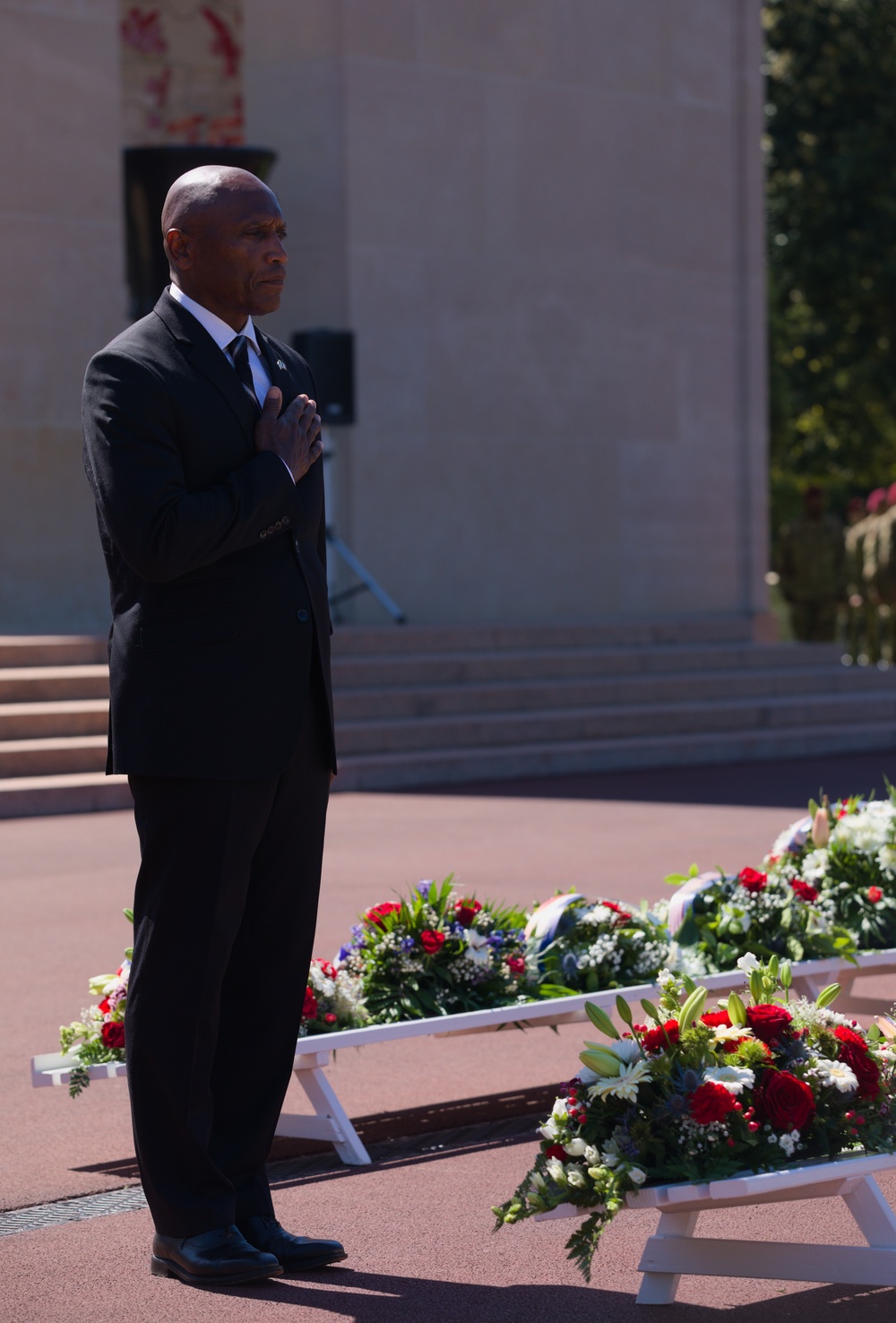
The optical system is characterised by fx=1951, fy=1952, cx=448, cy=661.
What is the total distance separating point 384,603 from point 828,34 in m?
18.5

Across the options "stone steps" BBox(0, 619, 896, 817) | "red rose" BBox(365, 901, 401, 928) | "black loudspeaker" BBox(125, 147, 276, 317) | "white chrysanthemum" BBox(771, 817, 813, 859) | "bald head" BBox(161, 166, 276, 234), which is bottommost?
"stone steps" BBox(0, 619, 896, 817)

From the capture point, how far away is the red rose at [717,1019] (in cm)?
368

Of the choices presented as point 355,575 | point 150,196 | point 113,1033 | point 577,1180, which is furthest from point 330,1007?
point 355,575

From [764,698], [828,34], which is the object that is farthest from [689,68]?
[828,34]

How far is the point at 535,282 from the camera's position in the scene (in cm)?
1917

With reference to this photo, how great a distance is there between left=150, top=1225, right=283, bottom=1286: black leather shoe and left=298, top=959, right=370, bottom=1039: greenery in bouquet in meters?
1.25

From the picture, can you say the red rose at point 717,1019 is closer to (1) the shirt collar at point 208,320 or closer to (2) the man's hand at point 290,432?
(2) the man's hand at point 290,432

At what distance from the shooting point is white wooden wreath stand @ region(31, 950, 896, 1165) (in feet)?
15.5

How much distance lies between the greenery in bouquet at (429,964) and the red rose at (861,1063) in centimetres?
161

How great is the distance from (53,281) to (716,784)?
7197mm

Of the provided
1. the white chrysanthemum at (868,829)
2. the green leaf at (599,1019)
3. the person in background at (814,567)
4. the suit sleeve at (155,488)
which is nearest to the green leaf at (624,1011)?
the green leaf at (599,1019)

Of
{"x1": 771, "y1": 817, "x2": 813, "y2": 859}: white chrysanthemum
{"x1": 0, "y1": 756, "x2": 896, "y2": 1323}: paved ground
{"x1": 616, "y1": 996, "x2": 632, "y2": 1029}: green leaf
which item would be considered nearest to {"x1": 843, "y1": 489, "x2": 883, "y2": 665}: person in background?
{"x1": 0, "y1": 756, "x2": 896, "y2": 1323}: paved ground

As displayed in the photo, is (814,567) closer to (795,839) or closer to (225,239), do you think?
(795,839)

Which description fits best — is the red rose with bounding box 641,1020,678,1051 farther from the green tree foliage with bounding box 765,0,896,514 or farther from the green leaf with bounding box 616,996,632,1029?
the green tree foliage with bounding box 765,0,896,514
